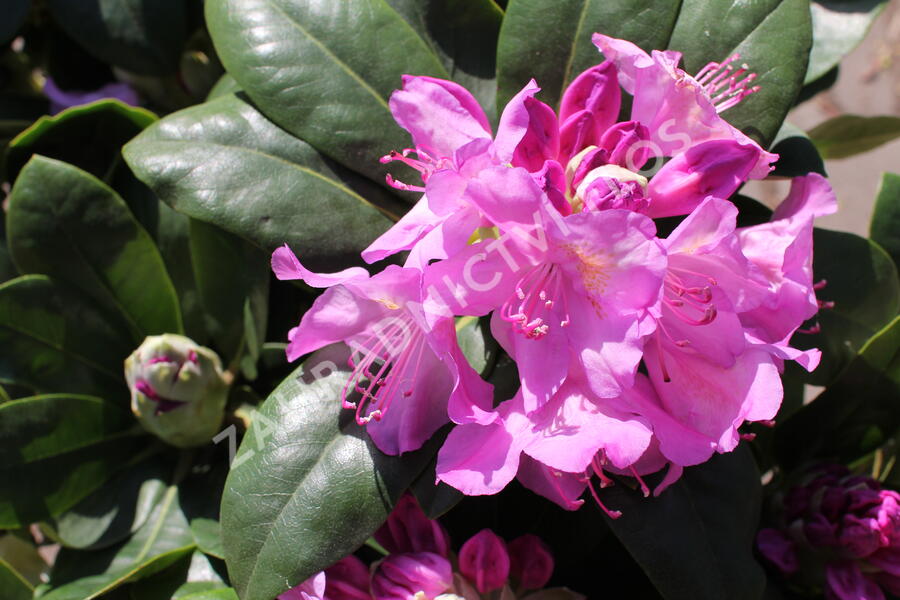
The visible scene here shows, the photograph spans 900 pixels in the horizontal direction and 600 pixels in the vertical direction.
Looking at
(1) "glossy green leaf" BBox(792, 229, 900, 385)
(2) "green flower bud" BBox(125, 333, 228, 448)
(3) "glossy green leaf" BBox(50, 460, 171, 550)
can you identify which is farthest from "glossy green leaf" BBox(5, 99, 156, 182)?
(1) "glossy green leaf" BBox(792, 229, 900, 385)

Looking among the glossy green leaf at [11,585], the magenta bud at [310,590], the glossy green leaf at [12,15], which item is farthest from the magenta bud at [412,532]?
the glossy green leaf at [12,15]

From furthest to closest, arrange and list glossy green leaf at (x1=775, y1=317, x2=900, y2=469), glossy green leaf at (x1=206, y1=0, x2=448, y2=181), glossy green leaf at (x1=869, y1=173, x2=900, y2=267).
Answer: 1. glossy green leaf at (x1=869, y1=173, x2=900, y2=267)
2. glossy green leaf at (x1=775, y1=317, x2=900, y2=469)
3. glossy green leaf at (x1=206, y1=0, x2=448, y2=181)

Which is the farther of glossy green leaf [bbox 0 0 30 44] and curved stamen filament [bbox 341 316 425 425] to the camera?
glossy green leaf [bbox 0 0 30 44]

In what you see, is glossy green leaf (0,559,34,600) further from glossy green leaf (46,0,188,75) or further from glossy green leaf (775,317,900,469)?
glossy green leaf (775,317,900,469)

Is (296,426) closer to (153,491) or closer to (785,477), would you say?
(153,491)

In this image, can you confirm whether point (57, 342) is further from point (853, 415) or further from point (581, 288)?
point (853, 415)

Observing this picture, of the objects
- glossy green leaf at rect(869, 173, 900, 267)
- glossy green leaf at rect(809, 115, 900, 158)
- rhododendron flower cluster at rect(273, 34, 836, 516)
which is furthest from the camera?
glossy green leaf at rect(809, 115, 900, 158)

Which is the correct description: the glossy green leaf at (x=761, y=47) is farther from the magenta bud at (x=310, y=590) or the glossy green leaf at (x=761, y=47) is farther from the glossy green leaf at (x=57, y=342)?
the glossy green leaf at (x=57, y=342)
